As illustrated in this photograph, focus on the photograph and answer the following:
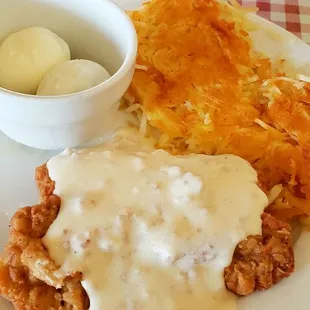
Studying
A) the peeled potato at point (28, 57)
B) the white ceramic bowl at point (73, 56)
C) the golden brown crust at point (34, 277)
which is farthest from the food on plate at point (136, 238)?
the peeled potato at point (28, 57)

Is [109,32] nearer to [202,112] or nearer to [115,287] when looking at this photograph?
[202,112]

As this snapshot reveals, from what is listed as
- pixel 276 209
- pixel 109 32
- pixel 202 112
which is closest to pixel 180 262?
pixel 276 209

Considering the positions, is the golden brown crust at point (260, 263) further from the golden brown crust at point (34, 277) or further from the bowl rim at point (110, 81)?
the bowl rim at point (110, 81)

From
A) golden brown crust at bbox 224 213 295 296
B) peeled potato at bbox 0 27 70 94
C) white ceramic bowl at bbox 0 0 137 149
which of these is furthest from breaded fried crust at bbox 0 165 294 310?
peeled potato at bbox 0 27 70 94

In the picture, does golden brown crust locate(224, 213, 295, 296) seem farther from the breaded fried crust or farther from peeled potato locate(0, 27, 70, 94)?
peeled potato locate(0, 27, 70, 94)

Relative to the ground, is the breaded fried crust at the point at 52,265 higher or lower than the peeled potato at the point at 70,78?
lower
